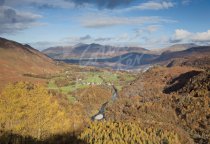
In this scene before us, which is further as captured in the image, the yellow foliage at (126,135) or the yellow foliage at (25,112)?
the yellow foliage at (126,135)

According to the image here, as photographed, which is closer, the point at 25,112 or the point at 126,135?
the point at 25,112

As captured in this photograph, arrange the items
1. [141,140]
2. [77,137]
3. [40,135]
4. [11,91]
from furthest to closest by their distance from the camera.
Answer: [141,140]
[77,137]
[40,135]
[11,91]

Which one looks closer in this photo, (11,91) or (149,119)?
(11,91)

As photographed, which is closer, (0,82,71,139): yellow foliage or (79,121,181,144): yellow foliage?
(0,82,71,139): yellow foliage

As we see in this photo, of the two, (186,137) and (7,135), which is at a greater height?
(7,135)

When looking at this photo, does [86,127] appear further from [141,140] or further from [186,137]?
[186,137]

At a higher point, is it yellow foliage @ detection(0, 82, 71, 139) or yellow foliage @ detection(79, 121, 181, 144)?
yellow foliage @ detection(0, 82, 71, 139)

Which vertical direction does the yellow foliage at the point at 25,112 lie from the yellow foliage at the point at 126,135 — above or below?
above

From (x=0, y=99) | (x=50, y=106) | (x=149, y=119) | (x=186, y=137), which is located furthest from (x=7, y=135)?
(x=149, y=119)

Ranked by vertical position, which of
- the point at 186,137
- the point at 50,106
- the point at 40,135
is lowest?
the point at 186,137

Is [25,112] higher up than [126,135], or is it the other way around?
[25,112]

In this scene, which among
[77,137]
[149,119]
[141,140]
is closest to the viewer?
[77,137]
